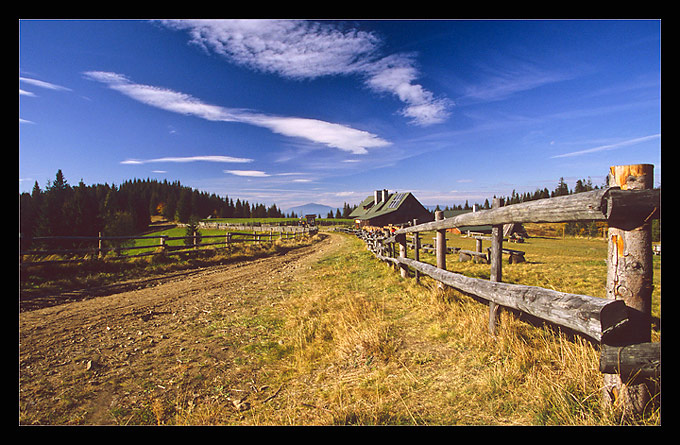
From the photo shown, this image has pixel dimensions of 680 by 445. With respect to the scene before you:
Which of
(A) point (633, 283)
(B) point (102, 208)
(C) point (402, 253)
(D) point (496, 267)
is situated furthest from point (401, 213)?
(B) point (102, 208)

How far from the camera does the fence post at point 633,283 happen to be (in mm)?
2143

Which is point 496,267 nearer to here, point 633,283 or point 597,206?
point 633,283

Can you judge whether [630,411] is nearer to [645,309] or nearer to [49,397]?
[645,309]

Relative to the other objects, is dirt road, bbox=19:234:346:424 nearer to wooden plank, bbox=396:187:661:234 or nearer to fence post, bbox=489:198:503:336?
fence post, bbox=489:198:503:336

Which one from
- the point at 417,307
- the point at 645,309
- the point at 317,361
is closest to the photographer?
the point at 645,309

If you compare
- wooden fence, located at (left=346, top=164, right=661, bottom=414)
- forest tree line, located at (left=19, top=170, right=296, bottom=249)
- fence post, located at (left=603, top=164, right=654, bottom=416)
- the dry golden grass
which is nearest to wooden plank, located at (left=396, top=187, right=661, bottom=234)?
wooden fence, located at (left=346, top=164, right=661, bottom=414)

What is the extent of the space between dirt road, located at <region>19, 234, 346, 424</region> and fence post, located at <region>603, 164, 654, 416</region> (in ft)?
11.6

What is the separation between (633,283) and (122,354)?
6.10 metres

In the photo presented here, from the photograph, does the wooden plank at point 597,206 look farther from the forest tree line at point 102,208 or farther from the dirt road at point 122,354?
the forest tree line at point 102,208

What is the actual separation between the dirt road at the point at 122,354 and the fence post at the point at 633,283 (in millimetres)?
3541

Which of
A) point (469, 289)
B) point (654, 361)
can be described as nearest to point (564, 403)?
point (654, 361)

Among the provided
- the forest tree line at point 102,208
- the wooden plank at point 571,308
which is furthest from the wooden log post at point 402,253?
the forest tree line at point 102,208

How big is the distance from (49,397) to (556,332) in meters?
6.42

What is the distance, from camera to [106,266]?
1120cm
